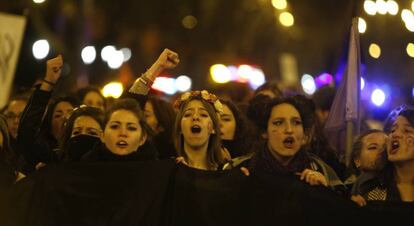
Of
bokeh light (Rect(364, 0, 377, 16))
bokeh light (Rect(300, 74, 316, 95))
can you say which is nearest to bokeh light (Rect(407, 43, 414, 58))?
bokeh light (Rect(364, 0, 377, 16))

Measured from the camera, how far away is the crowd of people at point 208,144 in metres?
6.05

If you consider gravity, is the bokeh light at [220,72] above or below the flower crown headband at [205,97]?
above

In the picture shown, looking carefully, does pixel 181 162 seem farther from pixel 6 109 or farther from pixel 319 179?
pixel 6 109

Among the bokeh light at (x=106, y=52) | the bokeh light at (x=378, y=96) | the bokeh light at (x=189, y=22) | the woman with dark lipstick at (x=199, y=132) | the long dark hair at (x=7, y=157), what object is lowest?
the long dark hair at (x=7, y=157)

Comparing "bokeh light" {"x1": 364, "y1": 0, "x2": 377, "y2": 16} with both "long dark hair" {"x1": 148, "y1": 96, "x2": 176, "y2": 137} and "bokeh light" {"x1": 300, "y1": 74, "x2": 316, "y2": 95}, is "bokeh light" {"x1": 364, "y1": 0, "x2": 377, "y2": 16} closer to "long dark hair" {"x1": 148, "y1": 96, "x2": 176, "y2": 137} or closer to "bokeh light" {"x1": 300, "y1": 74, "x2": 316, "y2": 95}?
"long dark hair" {"x1": 148, "y1": 96, "x2": 176, "y2": 137}

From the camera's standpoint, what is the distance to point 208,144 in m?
6.73

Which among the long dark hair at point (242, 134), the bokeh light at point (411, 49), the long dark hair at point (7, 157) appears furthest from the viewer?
the bokeh light at point (411, 49)

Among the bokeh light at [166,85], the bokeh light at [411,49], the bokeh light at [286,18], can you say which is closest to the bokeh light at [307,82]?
the bokeh light at [286,18]

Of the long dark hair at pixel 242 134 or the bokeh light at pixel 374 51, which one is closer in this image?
the long dark hair at pixel 242 134

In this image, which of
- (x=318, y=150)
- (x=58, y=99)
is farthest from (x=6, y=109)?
(x=318, y=150)

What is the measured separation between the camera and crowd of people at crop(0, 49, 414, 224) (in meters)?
6.05

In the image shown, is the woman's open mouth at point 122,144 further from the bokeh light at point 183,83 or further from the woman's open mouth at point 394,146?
the bokeh light at point 183,83

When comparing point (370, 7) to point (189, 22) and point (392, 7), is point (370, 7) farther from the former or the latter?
point (189, 22)

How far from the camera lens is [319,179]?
18.8ft
